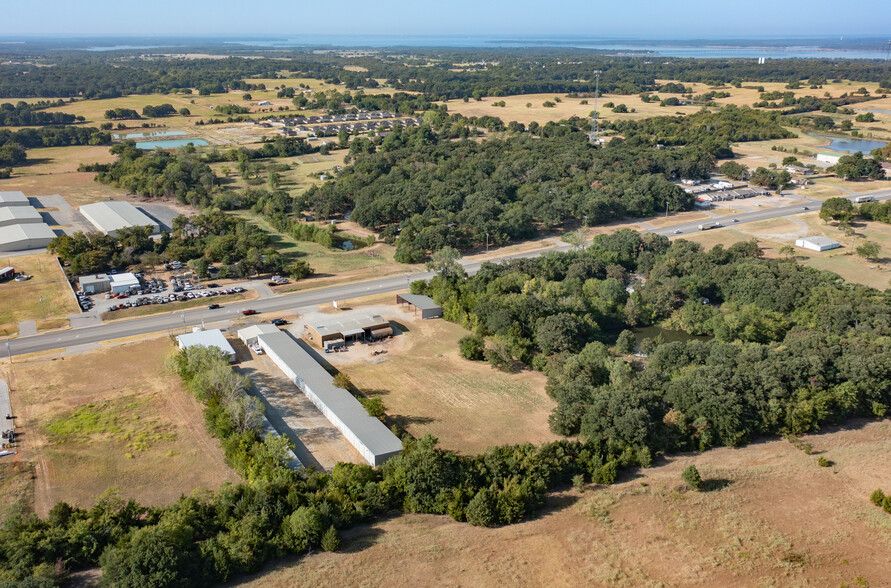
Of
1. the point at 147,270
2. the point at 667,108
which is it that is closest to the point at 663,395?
the point at 147,270

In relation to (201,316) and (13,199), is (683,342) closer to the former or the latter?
(201,316)

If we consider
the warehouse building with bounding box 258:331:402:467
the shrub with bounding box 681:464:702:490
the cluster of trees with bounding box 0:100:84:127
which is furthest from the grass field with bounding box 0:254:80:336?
the cluster of trees with bounding box 0:100:84:127

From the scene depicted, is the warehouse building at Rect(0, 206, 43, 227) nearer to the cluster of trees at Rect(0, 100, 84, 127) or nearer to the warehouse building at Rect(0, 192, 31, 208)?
the warehouse building at Rect(0, 192, 31, 208)

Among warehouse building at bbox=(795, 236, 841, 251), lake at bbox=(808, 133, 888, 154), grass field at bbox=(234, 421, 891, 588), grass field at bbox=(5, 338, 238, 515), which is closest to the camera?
grass field at bbox=(234, 421, 891, 588)

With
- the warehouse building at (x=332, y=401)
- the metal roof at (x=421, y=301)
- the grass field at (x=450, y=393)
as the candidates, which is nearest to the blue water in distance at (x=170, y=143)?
the metal roof at (x=421, y=301)

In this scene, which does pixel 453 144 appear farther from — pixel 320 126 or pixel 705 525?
pixel 705 525

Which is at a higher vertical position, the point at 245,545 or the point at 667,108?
the point at 667,108
